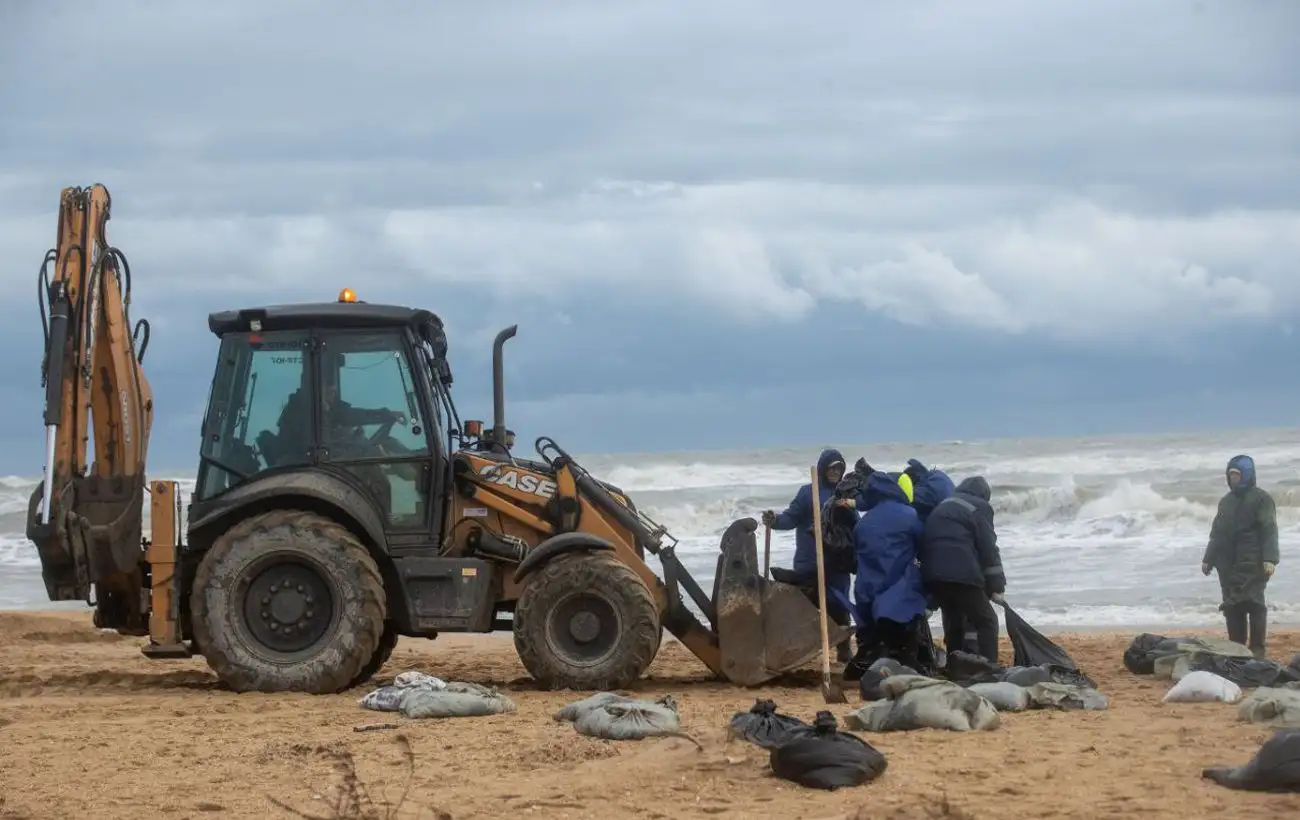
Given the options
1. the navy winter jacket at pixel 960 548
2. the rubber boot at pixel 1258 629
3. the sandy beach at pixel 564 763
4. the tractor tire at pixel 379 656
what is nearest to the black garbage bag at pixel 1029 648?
the navy winter jacket at pixel 960 548

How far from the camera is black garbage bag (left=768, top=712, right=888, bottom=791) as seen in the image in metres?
7.30

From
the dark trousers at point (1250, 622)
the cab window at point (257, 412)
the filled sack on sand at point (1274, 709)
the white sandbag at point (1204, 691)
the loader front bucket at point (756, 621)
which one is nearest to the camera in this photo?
the filled sack on sand at point (1274, 709)

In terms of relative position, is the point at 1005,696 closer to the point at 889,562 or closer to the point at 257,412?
the point at 889,562

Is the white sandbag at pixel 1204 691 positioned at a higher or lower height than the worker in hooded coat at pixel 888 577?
lower

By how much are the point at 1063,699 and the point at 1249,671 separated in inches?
66.7

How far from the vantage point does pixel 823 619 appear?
1038 cm

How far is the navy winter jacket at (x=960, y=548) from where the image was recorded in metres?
10.7

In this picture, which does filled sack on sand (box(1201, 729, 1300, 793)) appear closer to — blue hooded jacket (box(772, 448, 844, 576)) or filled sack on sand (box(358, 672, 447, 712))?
blue hooded jacket (box(772, 448, 844, 576))

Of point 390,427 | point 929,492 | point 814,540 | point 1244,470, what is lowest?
point 814,540

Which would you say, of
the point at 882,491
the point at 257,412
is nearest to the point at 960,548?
the point at 882,491

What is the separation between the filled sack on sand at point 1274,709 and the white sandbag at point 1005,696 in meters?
1.17

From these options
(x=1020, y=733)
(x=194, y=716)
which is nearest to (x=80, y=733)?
(x=194, y=716)

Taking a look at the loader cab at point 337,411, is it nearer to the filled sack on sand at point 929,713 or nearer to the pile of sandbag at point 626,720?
the pile of sandbag at point 626,720

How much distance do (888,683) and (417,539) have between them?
129 inches
